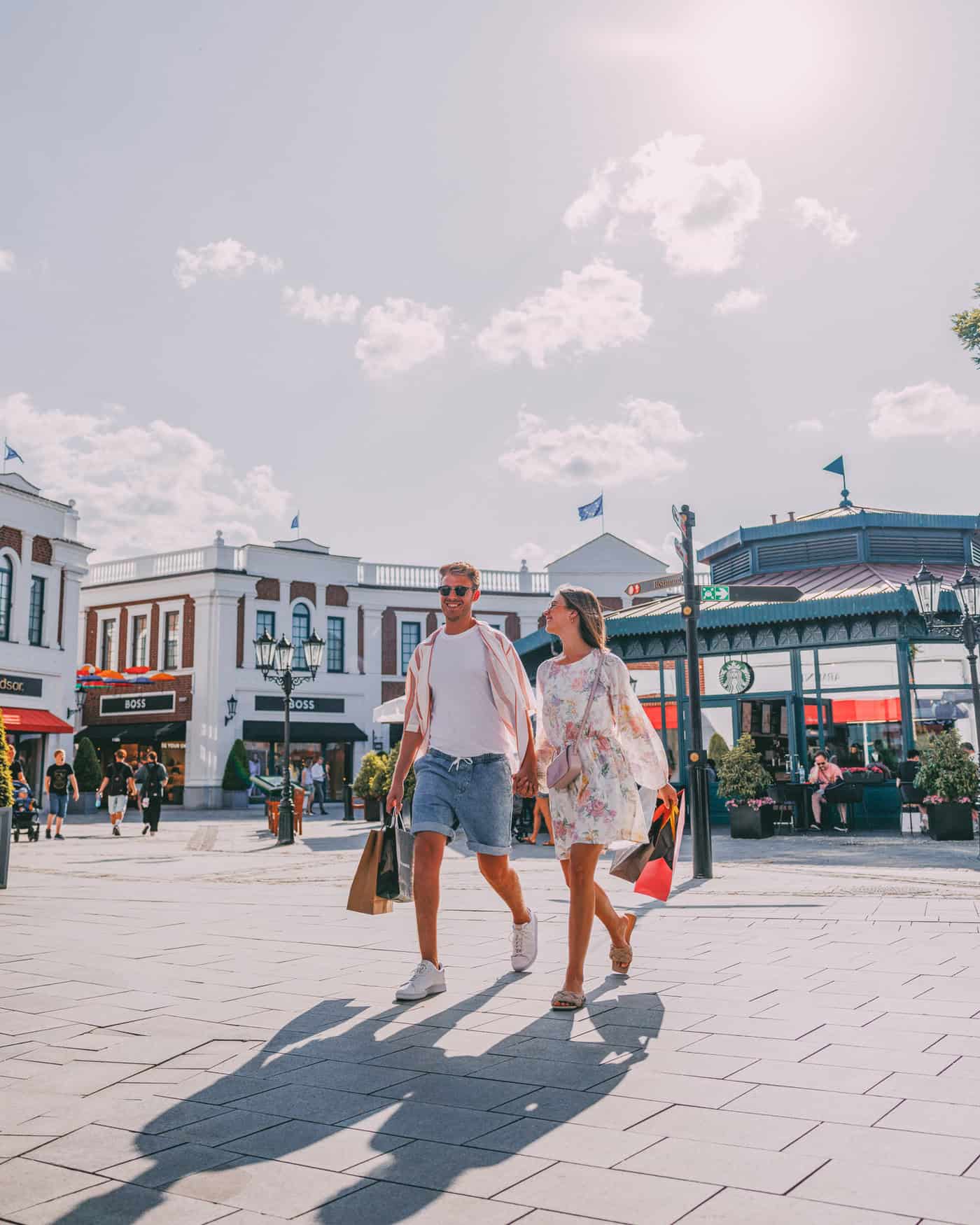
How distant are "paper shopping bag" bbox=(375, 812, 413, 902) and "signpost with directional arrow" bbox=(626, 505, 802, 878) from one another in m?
5.54

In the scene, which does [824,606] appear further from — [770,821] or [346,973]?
[346,973]

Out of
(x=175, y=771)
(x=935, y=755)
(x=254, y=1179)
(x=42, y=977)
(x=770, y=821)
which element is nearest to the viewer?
(x=254, y=1179)

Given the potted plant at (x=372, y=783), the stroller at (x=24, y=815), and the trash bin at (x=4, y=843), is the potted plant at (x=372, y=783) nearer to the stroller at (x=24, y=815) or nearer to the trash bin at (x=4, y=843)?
the stroller at (x=24, y=815)

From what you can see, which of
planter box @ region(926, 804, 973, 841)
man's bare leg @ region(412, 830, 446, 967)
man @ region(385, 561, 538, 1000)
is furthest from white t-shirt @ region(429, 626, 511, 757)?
planter box @ region(926, 804, 973, 841)

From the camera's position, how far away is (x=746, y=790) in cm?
1587

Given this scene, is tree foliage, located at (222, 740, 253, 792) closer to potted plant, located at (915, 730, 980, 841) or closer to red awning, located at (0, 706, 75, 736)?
red awning, located at (0, 706, 75, 736)

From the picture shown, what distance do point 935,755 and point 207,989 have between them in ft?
40.2

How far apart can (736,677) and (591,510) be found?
737 inches

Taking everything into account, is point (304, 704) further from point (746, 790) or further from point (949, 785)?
point (949, 785)

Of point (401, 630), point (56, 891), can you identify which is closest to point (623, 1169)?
point (56, 891)

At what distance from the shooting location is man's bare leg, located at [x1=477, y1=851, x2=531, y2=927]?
4789 mm

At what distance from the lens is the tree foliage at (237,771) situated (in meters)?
34.6

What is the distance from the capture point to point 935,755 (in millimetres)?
14508

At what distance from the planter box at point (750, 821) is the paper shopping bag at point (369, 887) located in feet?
40.1
